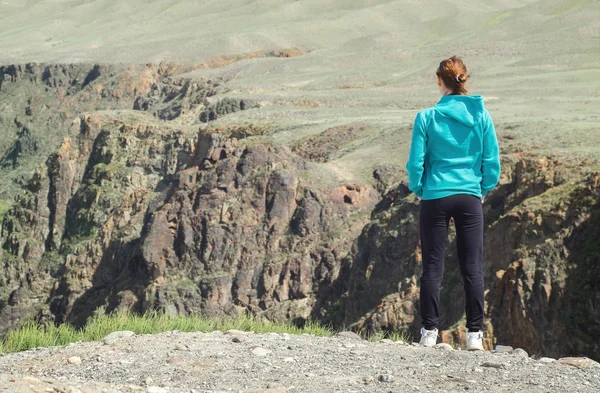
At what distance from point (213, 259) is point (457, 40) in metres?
72.4

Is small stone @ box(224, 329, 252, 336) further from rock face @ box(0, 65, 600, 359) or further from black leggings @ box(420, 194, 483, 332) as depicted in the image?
rock face @ box(0, 65, 600, 359)

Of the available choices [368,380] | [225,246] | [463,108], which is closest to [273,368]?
[368,380]

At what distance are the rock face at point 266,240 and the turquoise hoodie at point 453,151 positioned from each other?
26.0 feet

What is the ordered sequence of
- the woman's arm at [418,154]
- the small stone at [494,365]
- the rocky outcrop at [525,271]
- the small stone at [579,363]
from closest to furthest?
1. the small stone at [494,365]
2. the small stone at [579,363]
3. the woman's arm at [418,154]
4. the rocky outcrop at [525,271]

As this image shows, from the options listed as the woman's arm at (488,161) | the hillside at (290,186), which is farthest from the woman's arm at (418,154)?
the hillside at (290,186)

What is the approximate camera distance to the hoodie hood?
8.52 meters

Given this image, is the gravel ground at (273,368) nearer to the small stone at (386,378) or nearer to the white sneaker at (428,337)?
the small stone at (386,378)

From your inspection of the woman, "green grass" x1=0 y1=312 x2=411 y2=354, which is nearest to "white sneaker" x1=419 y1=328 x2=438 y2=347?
the woman

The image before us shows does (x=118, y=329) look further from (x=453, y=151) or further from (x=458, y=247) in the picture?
(x=453, y=151)

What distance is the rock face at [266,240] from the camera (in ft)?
59.3

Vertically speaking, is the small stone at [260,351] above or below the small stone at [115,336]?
below

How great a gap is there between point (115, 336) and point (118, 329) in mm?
503

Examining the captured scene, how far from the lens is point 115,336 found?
28.7ft

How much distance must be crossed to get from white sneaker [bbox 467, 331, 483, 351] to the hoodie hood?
157 centimetres
